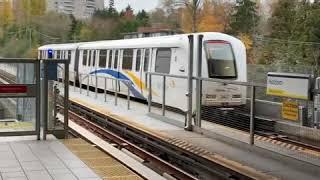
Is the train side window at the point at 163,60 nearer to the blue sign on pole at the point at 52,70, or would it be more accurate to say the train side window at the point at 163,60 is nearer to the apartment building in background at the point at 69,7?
the blue sign on pole at the point at 52,70

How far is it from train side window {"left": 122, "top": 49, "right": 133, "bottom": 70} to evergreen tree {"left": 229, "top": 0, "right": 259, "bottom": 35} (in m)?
35.2

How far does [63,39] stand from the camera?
232 ft

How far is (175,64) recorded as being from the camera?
16.2 m

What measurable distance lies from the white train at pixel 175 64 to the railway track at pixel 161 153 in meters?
1.47

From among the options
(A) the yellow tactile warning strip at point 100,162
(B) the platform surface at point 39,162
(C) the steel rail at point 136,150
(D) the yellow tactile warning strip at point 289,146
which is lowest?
(C) the steel rail at point 136,150

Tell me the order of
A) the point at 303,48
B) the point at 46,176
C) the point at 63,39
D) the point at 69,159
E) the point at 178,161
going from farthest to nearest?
the point at 63,39
the point at 303,48
the point at 178,161
the point at 69,159
the point at 46,176

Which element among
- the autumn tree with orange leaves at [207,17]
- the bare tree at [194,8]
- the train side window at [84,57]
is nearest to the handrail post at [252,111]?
the train side window at [84,57]

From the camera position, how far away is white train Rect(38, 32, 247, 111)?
1310 cm

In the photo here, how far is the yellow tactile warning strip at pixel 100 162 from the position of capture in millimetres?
6898

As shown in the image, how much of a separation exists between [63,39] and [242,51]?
56636 mm

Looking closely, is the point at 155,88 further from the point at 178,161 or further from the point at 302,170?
the point at 302,170

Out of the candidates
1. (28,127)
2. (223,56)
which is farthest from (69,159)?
(223,56)

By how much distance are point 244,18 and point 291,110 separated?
49125mm

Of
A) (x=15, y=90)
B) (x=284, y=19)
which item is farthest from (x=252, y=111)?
(x=284, y=19)
